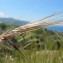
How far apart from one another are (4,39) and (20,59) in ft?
3.90

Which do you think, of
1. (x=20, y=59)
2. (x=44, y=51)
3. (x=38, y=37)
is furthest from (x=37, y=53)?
(x=38, y=37)

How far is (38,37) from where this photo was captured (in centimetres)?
168

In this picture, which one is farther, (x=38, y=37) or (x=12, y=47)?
(x=38, y=37)

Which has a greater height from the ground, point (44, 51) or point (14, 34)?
point (14, 34)

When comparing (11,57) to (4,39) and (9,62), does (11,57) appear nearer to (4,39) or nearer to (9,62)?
(9,62)

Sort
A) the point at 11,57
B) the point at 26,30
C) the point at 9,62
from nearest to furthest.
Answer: the point at 26,30 → the point at 9,62 → the point at 11,57

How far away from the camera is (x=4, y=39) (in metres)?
0.69

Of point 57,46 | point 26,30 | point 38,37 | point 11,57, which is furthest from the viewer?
point 57,46

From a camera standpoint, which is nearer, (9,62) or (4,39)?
(4,39)

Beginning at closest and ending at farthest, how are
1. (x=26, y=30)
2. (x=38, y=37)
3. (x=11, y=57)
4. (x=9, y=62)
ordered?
(x=26, y=30) < (x=38, y=37) < (x=9, y=62) < (x=11, y=57)

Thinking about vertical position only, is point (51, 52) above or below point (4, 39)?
below

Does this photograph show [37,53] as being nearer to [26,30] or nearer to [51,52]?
[51,52]

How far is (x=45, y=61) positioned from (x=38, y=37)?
0.99 feet

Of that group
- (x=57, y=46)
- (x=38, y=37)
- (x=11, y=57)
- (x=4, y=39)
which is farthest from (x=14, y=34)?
(x=57, y=46)
